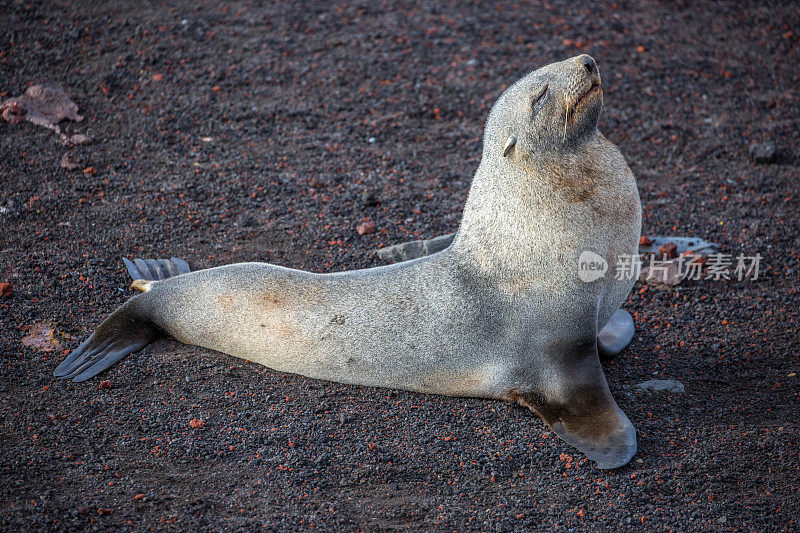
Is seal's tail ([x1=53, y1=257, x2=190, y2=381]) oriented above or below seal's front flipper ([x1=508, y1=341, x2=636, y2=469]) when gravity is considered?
above

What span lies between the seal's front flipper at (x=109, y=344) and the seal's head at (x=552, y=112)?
2.63 m

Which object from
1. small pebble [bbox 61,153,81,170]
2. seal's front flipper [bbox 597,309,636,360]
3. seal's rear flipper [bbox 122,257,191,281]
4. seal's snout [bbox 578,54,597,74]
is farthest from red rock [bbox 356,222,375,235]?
small pebble [bbox 61,153,81,170]

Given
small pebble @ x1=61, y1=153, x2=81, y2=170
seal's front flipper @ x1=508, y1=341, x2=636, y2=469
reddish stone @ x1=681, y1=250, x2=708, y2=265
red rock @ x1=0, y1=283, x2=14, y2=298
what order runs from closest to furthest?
1. seal's front flipper @ x1=508, y1=341, x2=636, y2=469
2. red rock @ x1=0, y1=283, x2=14, y2=298
3. reddish stone @ x1=681, y1=250, x2=708, y2=265
4. small pebble @ x1=61, y1=153, x2=81, y2=170

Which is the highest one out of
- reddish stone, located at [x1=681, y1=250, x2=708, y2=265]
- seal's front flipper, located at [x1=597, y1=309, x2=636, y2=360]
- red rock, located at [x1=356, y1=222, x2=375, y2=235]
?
red rock, located at [x1=356, y1=222, x2=375, y2=235]

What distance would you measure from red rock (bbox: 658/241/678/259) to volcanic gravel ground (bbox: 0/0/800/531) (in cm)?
38

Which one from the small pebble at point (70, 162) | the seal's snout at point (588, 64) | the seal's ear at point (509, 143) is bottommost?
the small pebble at point (70, 162)

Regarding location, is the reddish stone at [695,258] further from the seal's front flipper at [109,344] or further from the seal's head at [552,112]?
the seal's front flipper at [109,344]

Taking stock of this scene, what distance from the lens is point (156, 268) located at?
19.5 feet

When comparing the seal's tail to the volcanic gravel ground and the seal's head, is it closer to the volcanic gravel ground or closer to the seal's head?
the volcanic gravel ground

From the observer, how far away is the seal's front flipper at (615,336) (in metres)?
5.39

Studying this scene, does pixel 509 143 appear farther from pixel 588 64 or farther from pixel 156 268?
pixel 156 268

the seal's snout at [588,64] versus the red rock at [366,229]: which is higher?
the seal's snout at [588,64]

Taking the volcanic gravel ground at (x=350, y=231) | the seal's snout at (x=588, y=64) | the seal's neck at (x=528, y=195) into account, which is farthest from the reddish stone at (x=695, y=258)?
the seal's snout at (x=588, y=64)

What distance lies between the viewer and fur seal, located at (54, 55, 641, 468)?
4.71 m
